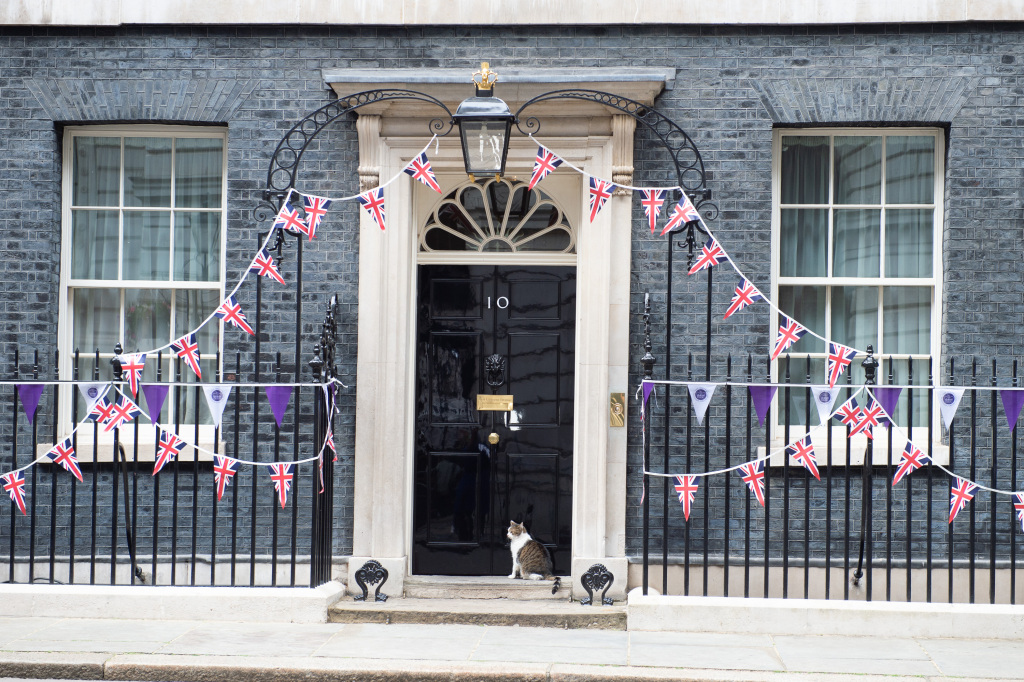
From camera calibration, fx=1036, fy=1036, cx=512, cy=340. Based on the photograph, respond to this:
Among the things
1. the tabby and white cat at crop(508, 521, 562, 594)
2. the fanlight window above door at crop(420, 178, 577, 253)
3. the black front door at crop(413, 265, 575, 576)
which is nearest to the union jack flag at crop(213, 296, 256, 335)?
the black front door at crop(413, 265, 575, 576)

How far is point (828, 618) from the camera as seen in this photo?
644 centimetres

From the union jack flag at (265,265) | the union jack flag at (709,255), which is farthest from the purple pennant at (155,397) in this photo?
the union jack flag at (709,255)

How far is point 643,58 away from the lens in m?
7.49

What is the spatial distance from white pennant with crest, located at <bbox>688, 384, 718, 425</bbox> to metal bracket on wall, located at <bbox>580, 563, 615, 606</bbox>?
1.30 metres

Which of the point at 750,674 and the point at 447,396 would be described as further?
the point at 447,396

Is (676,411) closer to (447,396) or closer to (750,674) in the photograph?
(447,396)

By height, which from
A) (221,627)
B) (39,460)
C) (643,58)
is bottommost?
(221,627)

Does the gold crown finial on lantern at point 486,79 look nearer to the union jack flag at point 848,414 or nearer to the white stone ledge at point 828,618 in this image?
the union jack flag at point 848,414

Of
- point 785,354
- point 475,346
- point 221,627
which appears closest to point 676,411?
point 785,354

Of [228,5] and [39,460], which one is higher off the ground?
[228,5]

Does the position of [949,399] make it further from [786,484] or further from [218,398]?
[218,398]

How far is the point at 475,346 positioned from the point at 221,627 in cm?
266

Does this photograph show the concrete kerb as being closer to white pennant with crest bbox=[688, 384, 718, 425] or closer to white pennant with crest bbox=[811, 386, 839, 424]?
white pennant with crest bbox=[688, 384, 718, 425]

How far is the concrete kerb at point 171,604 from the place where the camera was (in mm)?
6656
